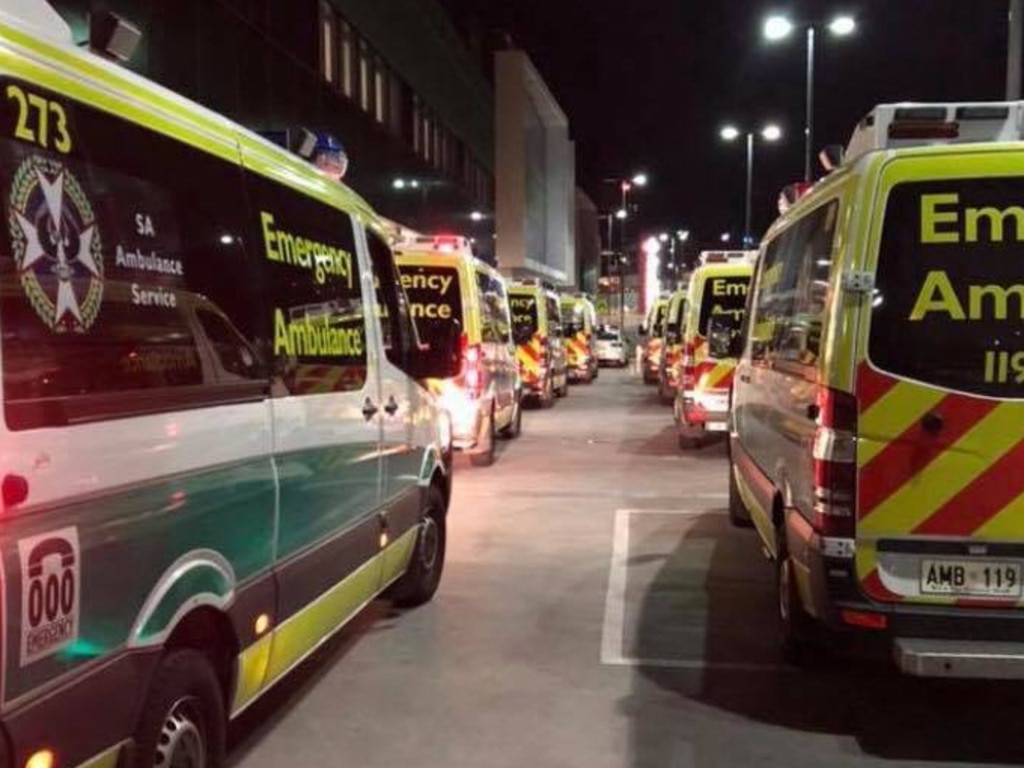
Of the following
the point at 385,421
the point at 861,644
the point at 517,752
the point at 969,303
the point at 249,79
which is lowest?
the point at 517,752

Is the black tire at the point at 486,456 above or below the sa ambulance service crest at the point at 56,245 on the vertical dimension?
below

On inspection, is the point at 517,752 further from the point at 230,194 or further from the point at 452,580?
the point at 452,580

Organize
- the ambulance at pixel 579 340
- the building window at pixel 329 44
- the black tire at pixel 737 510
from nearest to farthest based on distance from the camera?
the black tire at pixel 737 510 → the building window at pixel 329 44 → the ambulance at pixel 579 340

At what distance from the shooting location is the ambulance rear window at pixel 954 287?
4625 millimetres

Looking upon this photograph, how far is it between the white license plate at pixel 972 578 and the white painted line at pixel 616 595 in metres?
1.93

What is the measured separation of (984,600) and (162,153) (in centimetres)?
349

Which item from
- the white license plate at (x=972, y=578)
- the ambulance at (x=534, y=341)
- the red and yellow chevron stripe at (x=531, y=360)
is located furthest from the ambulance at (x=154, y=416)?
the red and yellow chevron stripe at (x=531, y=360)

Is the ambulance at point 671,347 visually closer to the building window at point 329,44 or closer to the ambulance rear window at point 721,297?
the ambulance rear window at point 721,297

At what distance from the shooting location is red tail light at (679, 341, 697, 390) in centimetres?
1418

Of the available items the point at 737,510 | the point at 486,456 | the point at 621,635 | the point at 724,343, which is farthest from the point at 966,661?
the point at 486,456

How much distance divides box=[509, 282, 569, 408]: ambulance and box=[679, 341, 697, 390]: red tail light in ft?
18.2

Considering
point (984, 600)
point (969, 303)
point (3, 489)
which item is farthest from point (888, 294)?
point (3, 489)

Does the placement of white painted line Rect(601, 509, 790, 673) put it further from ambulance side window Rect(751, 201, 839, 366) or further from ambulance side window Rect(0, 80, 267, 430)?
ambulance side window Rect(0, 80, 267, 430)

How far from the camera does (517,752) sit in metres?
4.83
